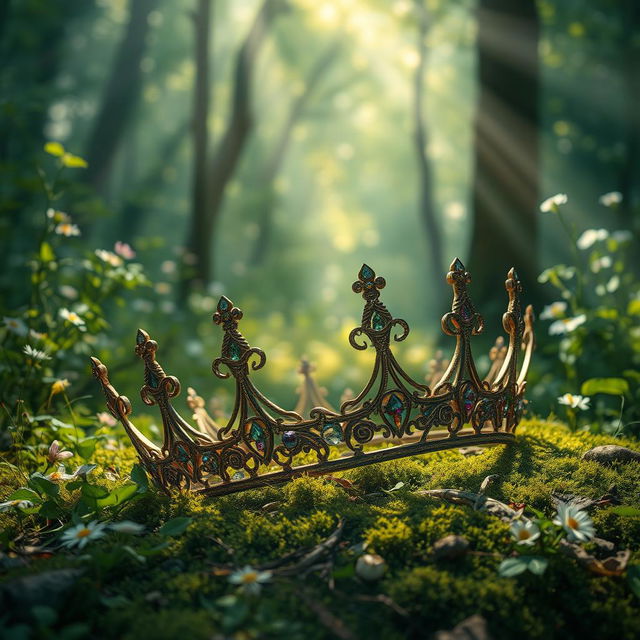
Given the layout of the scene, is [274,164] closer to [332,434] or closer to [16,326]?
[16,326]

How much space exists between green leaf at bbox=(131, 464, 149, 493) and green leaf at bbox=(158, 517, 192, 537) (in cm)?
28

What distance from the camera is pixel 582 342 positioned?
14.4 ft

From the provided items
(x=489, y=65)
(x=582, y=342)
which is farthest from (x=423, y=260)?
(x=582, y=342)

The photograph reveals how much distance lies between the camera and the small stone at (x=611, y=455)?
3.14 m

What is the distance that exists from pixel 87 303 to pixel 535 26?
511cm

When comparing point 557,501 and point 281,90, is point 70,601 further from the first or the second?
point 281,90

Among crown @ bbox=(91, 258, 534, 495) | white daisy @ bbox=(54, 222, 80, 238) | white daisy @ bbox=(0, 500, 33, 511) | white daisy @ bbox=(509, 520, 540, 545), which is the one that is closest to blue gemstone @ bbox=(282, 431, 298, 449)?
crown @ bbox=(91, 258, 534, 495)

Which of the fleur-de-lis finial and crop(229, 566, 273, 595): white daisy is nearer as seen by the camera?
crop(229, 566, 273, 595): white daisy

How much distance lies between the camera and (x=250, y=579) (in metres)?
2.15

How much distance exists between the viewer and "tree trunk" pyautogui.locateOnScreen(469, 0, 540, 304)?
6164mm

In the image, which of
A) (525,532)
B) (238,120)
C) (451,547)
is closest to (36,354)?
(451,547)

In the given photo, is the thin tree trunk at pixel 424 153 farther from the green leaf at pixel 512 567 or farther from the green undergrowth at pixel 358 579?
the green leaf at pixel 512 567

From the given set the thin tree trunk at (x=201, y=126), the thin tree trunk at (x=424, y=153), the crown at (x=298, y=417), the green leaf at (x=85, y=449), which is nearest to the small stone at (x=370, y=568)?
the crown at (x=298, y=417)

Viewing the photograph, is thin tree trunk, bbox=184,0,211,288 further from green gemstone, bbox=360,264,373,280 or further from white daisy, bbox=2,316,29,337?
green gemstone, bbox=360,264,373,280
